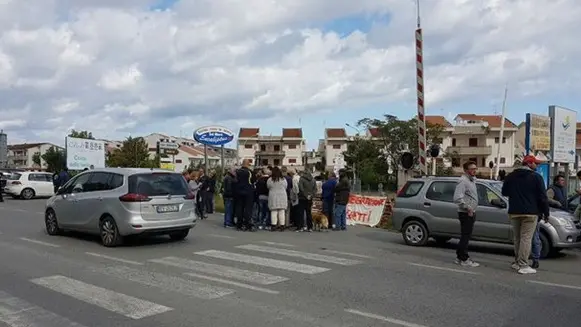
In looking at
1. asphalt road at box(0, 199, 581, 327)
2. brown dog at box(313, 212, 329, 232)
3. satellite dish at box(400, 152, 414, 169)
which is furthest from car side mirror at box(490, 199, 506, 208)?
satellite dish at box(400, 152, 414, 169)

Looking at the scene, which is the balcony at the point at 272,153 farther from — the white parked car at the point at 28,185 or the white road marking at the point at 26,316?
the white road marking at the point at 26,316

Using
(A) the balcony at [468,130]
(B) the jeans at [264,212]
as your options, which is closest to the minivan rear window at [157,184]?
(B) the jeans at [264,212]

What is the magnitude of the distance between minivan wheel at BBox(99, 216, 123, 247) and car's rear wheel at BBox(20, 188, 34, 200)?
21.4 m

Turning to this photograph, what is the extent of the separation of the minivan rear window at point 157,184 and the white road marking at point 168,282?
2.69 metres

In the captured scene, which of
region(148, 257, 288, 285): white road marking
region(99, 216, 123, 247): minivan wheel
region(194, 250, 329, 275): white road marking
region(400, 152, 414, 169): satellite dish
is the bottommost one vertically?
region(194, 250, 329, 275): white road marking

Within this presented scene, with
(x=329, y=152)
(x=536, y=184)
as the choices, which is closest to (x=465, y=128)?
(x=329, y=152)

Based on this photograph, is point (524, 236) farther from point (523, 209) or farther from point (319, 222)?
point (319, 222)

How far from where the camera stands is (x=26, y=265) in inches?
361

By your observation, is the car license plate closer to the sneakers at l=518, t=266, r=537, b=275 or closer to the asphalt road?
the asphalt road

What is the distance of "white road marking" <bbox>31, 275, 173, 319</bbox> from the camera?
629 cm

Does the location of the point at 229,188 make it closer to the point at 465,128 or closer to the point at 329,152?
the point at 465,128

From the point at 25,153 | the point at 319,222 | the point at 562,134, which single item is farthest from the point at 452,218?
the point at 25,153

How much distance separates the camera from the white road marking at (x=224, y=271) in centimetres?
803

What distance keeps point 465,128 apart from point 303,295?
8281 cm
